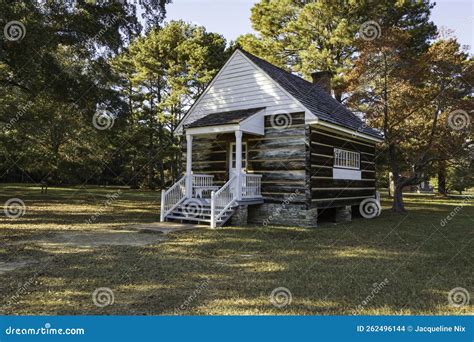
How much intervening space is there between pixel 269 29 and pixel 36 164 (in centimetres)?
2111

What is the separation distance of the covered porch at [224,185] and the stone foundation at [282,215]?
0.55 metres

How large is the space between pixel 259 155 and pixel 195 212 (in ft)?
10.8

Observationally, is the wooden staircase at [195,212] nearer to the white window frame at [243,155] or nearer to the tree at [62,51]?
the white window frame at [243,155]

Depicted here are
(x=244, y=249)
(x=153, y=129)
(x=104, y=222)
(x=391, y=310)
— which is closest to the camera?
(x=391, y=310)

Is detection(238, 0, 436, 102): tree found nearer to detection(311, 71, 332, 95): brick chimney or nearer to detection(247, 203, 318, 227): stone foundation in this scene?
detection(311, 71, 332, 95): brick chimney

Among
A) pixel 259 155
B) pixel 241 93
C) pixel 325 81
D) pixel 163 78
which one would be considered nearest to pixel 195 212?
pixel 259 155

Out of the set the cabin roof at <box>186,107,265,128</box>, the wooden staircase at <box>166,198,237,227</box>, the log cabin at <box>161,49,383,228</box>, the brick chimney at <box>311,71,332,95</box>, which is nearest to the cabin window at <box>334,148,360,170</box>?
the log cabin at <box>161,49,383,228</box>

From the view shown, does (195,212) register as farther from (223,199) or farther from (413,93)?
(413,93)

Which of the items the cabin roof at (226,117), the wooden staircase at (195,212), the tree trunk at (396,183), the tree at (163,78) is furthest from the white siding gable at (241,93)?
the tree at (163,78)

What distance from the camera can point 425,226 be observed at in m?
13.7

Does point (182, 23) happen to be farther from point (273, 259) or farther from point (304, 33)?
point (273, 259)

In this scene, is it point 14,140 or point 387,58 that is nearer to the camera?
point 387,58

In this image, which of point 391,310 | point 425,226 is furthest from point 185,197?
point 391,310

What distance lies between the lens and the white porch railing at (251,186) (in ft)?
43.5
